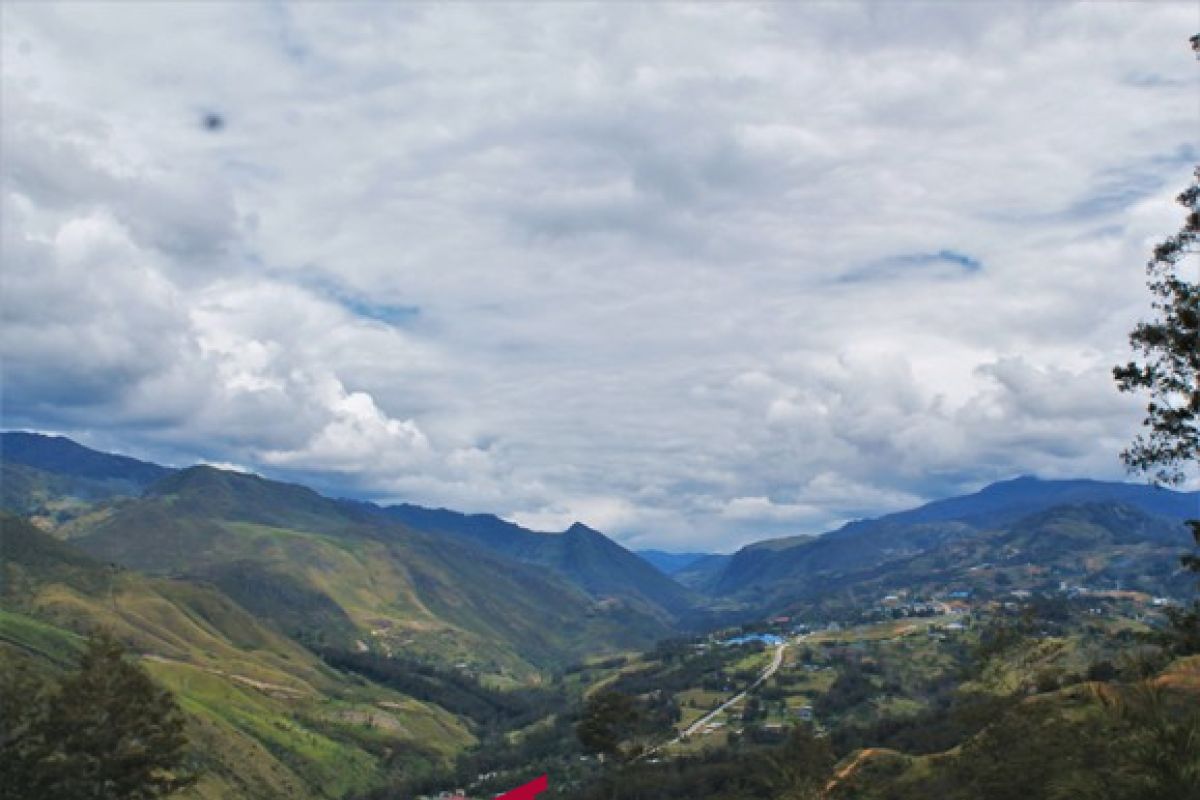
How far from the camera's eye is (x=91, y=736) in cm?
6022

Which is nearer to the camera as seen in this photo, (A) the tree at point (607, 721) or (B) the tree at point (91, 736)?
(B) the tree at point (91, 736)

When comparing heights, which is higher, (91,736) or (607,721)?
(91,736)

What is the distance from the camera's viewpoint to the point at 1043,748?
58438 millimetres

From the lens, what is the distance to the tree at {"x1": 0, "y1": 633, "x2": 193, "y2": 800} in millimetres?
58062

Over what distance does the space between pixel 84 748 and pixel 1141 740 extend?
60027 mm

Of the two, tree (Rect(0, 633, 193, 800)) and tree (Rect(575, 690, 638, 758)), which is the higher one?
tree (Rect(0, 633, 193, 800))

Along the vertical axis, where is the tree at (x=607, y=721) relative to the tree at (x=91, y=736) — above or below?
below

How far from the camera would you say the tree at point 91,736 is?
2286 inches

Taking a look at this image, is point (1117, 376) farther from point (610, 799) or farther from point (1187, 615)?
point (610, 799)

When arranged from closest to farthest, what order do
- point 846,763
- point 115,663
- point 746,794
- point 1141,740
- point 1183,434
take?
point 1141,740
point 1183,434
point 115,663
point 846,763
point 746,794

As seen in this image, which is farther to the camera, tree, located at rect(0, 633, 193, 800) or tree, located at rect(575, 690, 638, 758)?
tree, located at rect(575, 690, 638, 758)

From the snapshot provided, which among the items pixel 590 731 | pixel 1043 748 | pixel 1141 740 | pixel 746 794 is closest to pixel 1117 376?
pixel 1043 748

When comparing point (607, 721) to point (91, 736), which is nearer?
point (91, 736)

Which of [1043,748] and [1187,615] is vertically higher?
[1187,615]
